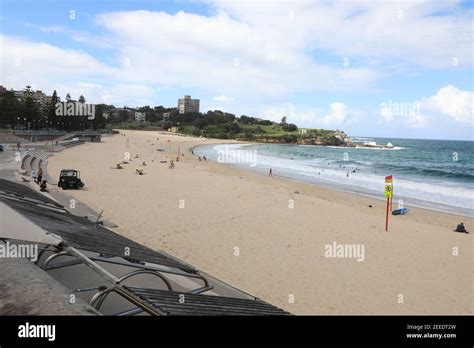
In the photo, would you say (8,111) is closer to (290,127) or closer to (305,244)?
(305,244)

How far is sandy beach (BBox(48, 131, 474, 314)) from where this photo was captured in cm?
814

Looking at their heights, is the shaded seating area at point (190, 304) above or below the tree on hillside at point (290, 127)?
below

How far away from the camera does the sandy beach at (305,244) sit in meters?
8.14

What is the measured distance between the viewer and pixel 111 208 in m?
15.6

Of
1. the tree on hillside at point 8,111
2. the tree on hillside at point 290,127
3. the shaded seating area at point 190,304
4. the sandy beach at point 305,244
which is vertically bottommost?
the sandy beach at point 305,244

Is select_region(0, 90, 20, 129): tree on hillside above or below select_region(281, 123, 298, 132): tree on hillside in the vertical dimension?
below

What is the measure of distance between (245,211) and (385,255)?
7372mm

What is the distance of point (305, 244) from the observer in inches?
471

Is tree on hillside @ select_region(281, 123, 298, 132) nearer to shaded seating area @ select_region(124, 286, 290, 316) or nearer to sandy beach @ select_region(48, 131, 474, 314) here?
sandy beach @ select_region(48, 131, 474, 314)

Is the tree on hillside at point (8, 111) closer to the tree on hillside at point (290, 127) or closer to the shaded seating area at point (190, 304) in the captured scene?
the shaded seating area at point (190, 304)

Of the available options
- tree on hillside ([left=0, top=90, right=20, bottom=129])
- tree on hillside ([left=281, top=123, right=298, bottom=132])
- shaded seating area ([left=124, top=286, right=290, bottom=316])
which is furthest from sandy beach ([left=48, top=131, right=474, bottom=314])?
tree on hillside ([left=281, top=123, right=298, bottom=132])

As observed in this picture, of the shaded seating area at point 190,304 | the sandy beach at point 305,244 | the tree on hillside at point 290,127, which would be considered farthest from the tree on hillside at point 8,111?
the tree on hillside at point 290,127

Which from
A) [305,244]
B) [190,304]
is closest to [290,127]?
[305,244]
